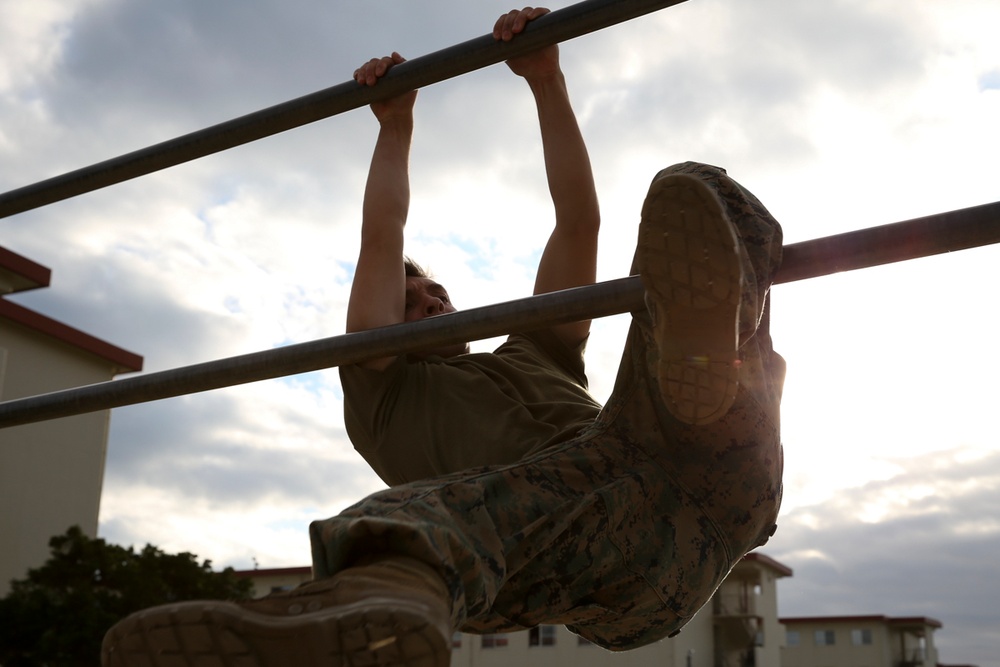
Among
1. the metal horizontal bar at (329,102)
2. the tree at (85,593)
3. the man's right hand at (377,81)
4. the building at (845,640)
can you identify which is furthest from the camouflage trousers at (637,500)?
the building at (845,640)

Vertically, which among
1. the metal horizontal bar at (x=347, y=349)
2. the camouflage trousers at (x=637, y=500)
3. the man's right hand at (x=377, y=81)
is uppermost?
the man's right hand at (x=377, y=81)

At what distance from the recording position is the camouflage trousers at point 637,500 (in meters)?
1.42

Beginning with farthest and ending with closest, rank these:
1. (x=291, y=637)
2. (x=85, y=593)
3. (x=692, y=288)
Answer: (x=85, y=593)
(x=692, y=288)
(x=291, y=637)

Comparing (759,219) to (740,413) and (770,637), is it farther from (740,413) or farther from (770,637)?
(770,637)

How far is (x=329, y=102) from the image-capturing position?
200 cm

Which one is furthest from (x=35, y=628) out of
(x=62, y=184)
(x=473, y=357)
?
(x=473, y=357)

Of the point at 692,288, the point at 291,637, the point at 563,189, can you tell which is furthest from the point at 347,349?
the point at 291,637

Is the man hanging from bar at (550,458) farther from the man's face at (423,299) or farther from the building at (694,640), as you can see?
the building at (694,640)

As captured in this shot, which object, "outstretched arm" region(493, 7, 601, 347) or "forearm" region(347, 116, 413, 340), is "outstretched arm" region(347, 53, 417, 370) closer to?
"forearm" region(347, 116, 413, 340)

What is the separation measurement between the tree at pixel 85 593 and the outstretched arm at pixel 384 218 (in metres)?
5.65

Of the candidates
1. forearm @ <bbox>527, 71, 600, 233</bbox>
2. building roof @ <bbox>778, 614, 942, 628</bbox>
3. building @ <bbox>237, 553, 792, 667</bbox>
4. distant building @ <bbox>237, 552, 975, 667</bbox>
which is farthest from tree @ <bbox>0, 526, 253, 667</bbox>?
building roof @ <bbox>778, 614, 942, 628</bbox>

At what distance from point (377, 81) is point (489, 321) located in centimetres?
58

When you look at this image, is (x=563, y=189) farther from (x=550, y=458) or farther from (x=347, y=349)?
(x=550, y=458)

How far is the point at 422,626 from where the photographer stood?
1.01 m
